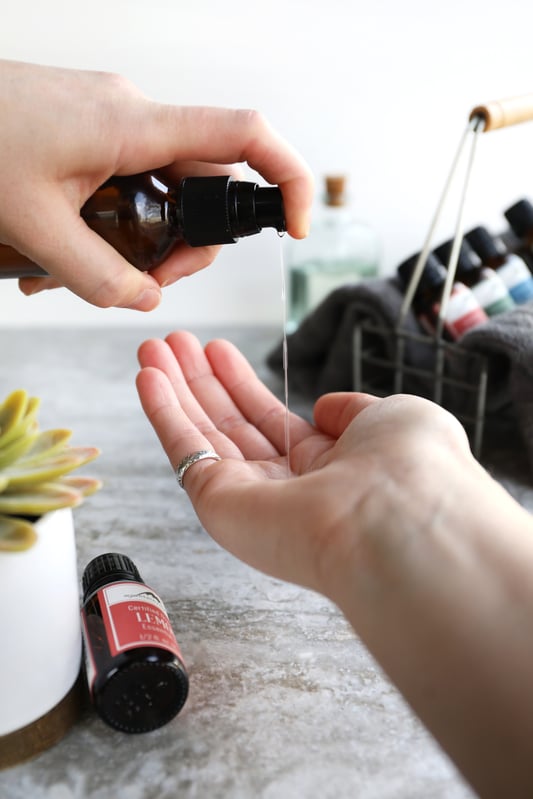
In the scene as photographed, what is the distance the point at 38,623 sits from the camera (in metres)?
0.52

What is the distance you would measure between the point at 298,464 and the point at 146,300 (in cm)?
21

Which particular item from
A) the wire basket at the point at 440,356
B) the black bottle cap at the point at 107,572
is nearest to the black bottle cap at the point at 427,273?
the wire basket at the point at 440,356

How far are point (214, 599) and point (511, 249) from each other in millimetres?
687

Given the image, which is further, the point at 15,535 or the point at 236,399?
the point at 236,399

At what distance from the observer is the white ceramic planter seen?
19.9 inches

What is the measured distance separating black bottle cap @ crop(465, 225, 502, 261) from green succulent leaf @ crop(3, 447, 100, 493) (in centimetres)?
67

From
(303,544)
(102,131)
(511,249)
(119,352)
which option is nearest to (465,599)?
(303,544)

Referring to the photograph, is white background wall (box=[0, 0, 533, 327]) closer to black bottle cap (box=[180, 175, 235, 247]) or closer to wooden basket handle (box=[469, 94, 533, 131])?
wooden basket handle (box=[469, 94, 533, 131])

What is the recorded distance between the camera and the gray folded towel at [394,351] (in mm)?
918

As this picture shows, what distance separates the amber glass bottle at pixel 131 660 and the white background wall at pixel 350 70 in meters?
0.94

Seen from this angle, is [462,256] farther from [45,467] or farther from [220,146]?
[45,467]

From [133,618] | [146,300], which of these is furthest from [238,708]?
[146,300]

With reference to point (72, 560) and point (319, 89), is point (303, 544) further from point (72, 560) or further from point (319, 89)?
point (319, 89)

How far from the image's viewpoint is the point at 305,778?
1.78 feet
